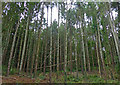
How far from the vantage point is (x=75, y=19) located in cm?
1257

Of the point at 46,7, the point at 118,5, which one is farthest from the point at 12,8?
the point at 118,5

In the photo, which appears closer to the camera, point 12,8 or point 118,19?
point 12,8

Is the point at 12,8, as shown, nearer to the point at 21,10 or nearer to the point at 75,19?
the point at 21,10

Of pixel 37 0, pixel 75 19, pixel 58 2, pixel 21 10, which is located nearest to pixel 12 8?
pixel 21 10

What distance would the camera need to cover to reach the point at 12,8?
654cm

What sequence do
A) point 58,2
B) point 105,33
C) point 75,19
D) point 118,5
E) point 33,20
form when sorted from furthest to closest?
point 75,19, point 33,20, point 105,33, point 58,2, point 118,5

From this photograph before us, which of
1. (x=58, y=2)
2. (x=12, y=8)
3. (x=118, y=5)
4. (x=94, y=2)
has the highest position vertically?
(x=94, y=2)

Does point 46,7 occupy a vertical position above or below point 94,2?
below

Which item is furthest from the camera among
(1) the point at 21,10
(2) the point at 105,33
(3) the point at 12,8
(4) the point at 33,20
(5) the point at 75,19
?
(5) the point at 75,19

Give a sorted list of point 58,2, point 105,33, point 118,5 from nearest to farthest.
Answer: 1. point 118,5
2. point 58,2
3. point 105,33

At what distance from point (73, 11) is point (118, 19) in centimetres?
542

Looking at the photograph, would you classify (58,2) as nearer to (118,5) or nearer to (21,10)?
(21,10)

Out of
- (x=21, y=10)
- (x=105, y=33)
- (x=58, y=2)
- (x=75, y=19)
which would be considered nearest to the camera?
(x=21, y=10)

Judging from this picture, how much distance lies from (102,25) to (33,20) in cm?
804
